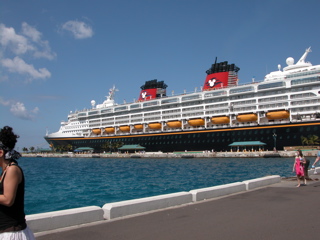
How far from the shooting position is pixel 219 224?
21.5 feet

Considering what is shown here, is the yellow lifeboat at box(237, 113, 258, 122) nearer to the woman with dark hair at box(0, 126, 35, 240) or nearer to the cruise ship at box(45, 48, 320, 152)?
the cruise ship at box(45, 48, 320, 152)

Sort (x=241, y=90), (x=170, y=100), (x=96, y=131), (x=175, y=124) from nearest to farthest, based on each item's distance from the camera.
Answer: (x=241, y=90)
(x=175, y=124)
(x=170, y=100)
(x=96, y=131)

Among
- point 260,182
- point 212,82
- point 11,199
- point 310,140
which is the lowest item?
point 260,182

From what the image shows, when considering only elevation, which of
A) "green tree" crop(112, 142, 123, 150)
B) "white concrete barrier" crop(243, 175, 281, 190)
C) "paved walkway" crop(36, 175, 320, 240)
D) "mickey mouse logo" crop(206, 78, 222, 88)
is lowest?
"paved walkway" crop(36, 175, 320, 240)

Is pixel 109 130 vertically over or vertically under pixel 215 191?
over

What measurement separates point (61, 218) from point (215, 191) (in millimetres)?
5463

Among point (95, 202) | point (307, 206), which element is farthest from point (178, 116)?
point (307, 206)

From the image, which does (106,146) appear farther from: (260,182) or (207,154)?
(260,182)

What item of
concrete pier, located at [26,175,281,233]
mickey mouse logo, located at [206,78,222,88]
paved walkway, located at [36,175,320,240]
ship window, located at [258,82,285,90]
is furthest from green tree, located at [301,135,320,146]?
paved walkway, located at [36,175,320,240]

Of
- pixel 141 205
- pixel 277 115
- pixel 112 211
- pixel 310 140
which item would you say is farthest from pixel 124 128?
pixel 112 211

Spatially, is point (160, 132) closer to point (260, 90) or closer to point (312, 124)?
point (260, 90)

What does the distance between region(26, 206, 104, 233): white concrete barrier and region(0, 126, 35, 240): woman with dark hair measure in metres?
2.76

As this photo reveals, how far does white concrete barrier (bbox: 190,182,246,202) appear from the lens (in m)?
9.40

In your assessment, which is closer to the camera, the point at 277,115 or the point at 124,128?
the point at 277,115
